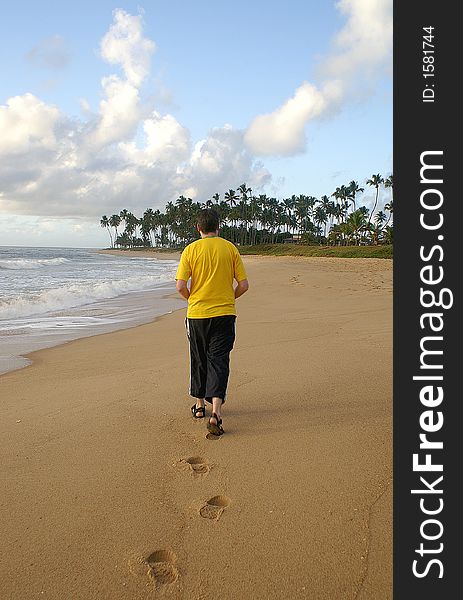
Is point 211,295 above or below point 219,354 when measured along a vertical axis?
above

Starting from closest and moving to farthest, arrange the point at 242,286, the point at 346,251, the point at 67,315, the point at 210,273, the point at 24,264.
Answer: the point at 210,273, the point at 242,286, the point at 67,315, the point at 24,264, the point at 346,251

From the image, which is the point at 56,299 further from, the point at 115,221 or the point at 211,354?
the point at 115,221

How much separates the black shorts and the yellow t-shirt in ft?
0.27

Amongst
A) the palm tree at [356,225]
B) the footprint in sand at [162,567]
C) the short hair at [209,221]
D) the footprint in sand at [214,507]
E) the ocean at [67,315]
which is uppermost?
the palm tree at [356,225]

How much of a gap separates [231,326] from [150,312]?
871 cm

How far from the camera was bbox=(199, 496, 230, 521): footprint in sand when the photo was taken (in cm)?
251

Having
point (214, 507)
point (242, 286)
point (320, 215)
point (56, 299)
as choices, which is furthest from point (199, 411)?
point (320, 215)

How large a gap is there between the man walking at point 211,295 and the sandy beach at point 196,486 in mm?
409

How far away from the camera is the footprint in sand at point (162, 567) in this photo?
6.66ft

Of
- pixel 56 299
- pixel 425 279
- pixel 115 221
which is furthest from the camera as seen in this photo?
pixel 115 221

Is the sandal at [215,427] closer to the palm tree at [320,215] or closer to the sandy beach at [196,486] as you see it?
the sandy beach at [196,486]

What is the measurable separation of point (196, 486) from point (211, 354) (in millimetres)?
1293

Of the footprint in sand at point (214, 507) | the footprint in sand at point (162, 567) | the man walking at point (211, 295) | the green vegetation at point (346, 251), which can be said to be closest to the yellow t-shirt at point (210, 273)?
the man walking at point (211, 295)

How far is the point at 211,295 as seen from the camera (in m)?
3.89
